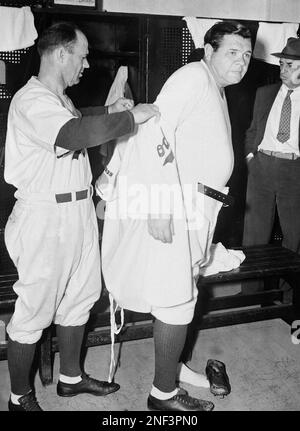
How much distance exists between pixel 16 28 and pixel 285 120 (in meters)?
2.10

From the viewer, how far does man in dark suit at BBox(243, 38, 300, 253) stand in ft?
11.5

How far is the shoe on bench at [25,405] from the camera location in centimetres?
220

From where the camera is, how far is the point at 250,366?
280cm

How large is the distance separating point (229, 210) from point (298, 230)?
680 millimetres

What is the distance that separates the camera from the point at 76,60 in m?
2.13

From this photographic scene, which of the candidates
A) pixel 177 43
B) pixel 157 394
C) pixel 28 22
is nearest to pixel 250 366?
pixel 157 394

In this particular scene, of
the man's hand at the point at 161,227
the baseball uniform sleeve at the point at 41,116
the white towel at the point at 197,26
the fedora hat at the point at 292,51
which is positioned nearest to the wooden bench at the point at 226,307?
the man's hand at the point at 161,227

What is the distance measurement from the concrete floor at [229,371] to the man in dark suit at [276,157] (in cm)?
79

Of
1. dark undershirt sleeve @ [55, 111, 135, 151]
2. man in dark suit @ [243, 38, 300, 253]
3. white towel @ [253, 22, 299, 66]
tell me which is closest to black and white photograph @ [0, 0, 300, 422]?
dark undershirt sleeve @ [55, 111, 135, 151]

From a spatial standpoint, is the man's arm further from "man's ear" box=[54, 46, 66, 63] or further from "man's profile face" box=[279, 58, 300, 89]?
"man's profile face" box=[279, 58, 300, 89]

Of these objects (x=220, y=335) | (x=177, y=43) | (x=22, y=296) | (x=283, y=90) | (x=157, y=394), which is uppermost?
(x=177, y=43)

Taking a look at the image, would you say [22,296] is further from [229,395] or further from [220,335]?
[220,335]

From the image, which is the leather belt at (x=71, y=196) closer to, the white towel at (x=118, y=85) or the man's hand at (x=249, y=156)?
the white towel at (x=118, y=85)

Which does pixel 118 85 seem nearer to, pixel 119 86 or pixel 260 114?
pixel 119 86
